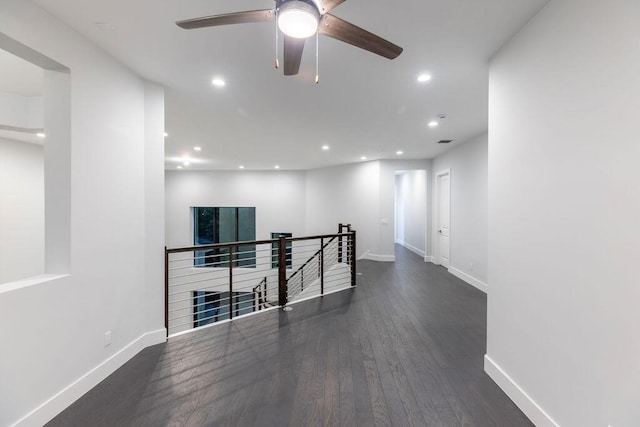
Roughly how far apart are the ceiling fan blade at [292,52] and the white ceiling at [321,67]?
1.37 feet

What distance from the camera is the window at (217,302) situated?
9.33ft

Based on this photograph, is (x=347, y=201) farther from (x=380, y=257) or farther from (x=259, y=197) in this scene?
(x=259, y=197)

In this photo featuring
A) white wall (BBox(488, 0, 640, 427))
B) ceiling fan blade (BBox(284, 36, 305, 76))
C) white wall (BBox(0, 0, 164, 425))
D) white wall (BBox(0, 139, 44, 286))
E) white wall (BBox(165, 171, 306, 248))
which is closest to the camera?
white wall (BBox(488, 0, 640, 427))

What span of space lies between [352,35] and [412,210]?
8.00 metres

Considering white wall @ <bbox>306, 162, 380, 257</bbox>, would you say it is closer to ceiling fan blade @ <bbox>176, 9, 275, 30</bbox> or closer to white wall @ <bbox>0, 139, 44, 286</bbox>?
ceiling fan blade @ <bbox>176, 9, 275, 30</bbox>

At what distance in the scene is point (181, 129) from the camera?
14.3ft

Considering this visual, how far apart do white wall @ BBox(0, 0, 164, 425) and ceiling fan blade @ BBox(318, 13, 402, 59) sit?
6.38 ft

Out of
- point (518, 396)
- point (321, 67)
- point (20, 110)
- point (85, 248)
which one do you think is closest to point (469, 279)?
point (518, 396)

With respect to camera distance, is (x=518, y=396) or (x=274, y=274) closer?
(x=518, y=396)

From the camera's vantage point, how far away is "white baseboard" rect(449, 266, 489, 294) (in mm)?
4513

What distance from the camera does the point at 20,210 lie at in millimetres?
4070

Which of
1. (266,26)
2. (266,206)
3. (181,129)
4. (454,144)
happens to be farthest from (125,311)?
(266,206)

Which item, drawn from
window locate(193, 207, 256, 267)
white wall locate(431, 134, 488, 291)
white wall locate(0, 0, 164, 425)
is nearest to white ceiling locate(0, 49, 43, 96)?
white wall locate(0, 0, 164, 425)

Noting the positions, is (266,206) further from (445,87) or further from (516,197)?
(516,197)
